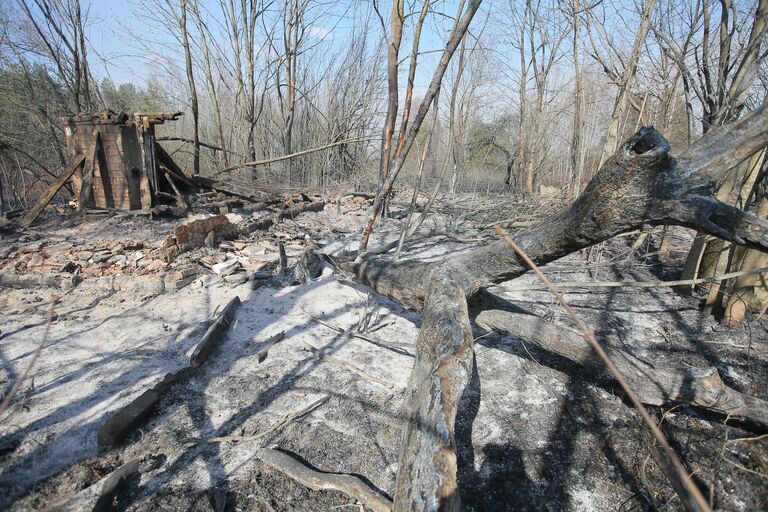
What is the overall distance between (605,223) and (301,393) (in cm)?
229

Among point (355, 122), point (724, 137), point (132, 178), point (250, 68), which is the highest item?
point (250, 68)

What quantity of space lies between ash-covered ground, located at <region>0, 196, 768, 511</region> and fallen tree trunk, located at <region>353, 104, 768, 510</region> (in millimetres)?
645

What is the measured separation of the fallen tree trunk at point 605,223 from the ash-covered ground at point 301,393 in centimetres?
64

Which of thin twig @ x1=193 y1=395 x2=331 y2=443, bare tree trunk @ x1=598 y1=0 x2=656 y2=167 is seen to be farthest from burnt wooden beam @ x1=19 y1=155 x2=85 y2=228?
bare tree trunk @ x1=598 y1=0 x2=656 y2=167

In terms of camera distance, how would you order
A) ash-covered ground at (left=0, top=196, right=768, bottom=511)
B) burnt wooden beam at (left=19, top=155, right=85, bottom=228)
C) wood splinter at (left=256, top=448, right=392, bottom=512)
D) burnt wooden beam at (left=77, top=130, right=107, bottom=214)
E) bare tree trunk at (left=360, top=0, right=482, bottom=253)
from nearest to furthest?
wood splinter at (left=256, top=448, right=392, bottom=512)
ash-covered ground at (left=0, top=196, right=768, bottom=511)
bare tree trunk at (left=360, top=0, right=482, bottom=253)
burnt wooden beam at (left=19, top=155, right=85, bottom=228)
burnt wooden beam at (left=77, top=130, right=107, bottom=214)

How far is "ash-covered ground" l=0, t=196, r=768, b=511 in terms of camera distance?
2.07m

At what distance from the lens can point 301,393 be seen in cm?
286

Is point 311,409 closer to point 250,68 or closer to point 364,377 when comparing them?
point 364,377

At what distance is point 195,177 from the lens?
28.3 ft

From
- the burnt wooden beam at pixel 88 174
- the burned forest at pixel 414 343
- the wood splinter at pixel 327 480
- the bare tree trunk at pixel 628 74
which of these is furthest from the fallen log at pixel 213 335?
the bare tree trunk at pixel 628 74

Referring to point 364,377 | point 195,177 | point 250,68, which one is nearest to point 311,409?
point 364,377

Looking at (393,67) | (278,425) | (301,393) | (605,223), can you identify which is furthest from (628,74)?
(278,425)

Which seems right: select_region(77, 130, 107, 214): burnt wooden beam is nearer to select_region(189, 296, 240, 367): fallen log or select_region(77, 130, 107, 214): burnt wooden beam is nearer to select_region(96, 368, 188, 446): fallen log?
select_region(189, 296, 240, 367): fallen log

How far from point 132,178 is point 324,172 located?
674cm
